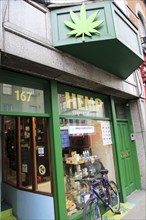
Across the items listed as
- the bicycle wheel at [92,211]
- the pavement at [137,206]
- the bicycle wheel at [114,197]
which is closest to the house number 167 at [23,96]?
the bicycle wheel at [92,211]

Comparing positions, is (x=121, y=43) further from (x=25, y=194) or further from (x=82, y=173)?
(x=25, y=194)

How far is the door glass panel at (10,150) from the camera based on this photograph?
5.52 metres

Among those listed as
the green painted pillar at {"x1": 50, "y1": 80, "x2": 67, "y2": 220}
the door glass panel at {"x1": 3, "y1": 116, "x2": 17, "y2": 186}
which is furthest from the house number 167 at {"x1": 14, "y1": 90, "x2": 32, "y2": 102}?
the door glass panel at {"x1": 3, "y1": 116, "x2": 17, "y2": 186}

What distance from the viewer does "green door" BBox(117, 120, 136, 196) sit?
635 centimetres

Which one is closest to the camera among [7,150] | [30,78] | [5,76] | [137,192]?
[5,76]

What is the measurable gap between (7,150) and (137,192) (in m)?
4.46

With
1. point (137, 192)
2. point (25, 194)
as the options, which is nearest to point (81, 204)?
point (25, 194)

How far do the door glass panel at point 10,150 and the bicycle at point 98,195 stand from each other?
2.11 m

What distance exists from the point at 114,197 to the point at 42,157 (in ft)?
7.66

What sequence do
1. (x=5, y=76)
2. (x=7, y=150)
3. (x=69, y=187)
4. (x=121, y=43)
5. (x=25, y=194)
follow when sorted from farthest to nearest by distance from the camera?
1. (x=7, y=150)
2. (x=25, y=194)
3. (x=69, y=187)
4. (x=121, y=43)
5. (x=5, y=76)

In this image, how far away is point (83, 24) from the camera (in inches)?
146

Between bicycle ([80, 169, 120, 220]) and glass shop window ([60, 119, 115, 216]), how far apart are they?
0.25 metres

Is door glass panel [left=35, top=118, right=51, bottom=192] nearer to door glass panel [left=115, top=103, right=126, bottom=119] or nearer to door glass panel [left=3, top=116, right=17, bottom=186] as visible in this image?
door glass panel [left=3, top=116, right=17, bottom=186]

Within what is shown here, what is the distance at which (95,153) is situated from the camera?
5328 millimetres
